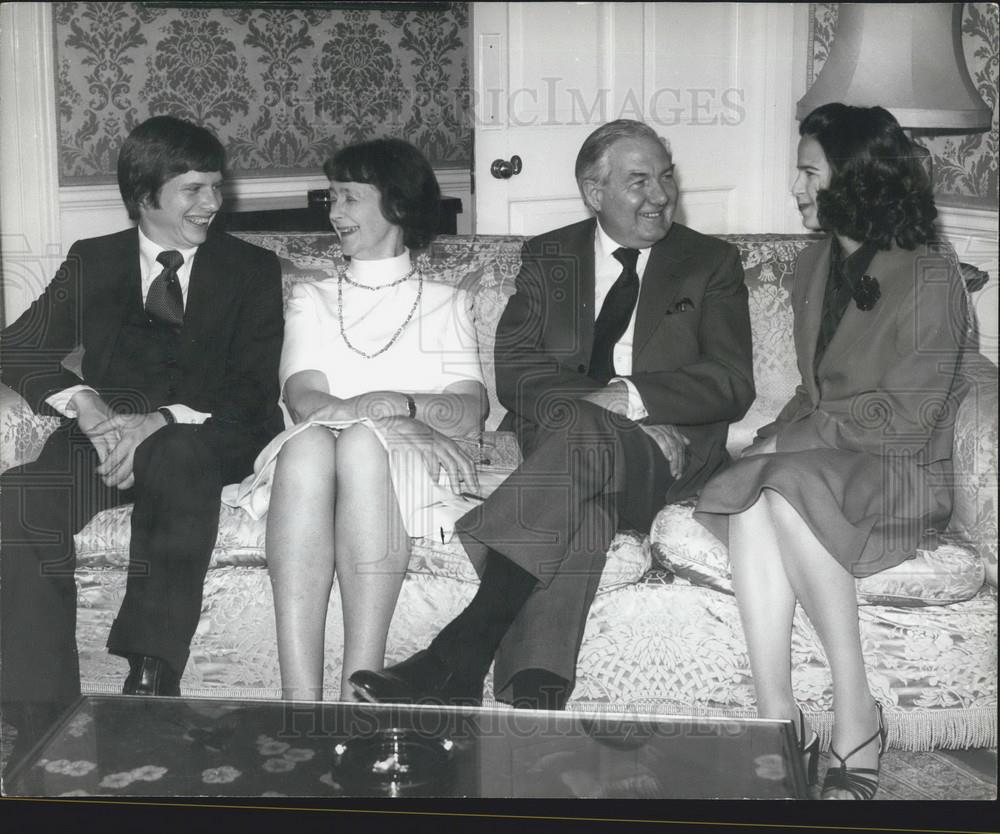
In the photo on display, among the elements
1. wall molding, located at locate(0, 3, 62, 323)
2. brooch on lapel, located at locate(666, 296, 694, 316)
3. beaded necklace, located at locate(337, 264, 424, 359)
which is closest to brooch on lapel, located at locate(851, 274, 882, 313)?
brooch on lapel, located at locate(666, 296, 694, 316)

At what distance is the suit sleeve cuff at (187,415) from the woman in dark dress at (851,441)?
0.97 metres

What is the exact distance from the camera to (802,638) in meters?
2.25

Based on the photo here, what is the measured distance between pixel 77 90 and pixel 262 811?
5.83 feet

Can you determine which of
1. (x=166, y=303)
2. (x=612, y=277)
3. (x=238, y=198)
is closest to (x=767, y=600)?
(x=612, y=277)

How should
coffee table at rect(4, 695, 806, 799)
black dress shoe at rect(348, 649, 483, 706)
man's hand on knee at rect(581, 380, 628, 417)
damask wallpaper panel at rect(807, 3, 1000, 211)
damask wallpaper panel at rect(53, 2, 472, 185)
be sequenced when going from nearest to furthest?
coffee table at rect(4, 695, 806, 799)
black dress shoe at rect(348, 649, 483, 706)
man's hand on knee at rect(581, 380, 628, 417)
damask wallpaper panel at rect(807, 3, 1000, 211)
damask wallpaper panel at rect(53, 2, 472, 185)

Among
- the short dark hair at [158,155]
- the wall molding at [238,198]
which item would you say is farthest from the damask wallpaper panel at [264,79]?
the short dark hair at [158,155]

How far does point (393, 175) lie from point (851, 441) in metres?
1.03

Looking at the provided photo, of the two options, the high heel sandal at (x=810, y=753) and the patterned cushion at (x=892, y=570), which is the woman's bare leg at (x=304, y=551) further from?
the high heel sandal at (x=810, y=753)

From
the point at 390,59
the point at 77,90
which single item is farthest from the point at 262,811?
the point at 390,59

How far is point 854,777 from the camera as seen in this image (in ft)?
7.12

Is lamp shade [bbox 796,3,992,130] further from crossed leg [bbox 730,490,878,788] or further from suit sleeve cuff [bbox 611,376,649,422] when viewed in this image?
crossed leg [bbox 730,490,878,788]

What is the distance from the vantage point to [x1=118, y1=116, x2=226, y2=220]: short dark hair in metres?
2.37

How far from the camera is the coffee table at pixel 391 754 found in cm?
185

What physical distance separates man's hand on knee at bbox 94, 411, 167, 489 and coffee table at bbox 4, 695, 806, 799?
1.75ft
